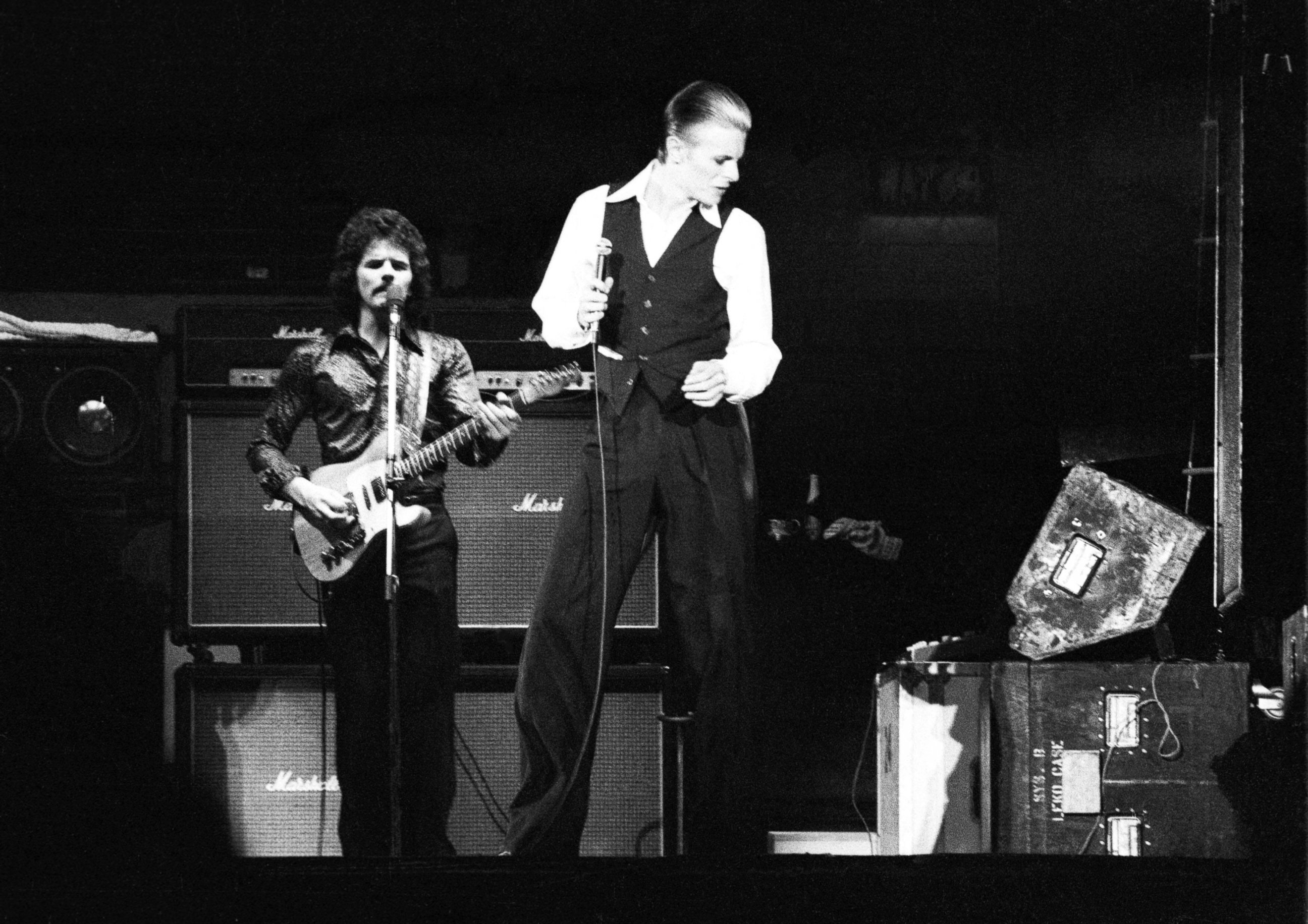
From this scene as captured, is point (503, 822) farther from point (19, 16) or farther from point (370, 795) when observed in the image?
point (19, 16)

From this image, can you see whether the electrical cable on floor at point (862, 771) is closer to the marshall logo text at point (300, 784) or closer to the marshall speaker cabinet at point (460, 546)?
the marshall speaker cabinet at point (460, 546)

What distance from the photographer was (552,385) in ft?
11.5

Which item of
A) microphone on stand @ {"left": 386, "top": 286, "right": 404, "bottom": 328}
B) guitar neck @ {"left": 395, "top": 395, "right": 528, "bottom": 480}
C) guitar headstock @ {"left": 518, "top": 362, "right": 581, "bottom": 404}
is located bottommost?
guitar neck @ {"left": 395, "top": 395, "right": 528, "bottom": 480}

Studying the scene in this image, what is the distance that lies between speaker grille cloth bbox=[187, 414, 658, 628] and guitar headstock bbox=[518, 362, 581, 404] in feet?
0.67

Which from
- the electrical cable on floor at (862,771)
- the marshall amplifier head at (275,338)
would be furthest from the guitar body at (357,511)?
the electrical cable on floor at (862,771)

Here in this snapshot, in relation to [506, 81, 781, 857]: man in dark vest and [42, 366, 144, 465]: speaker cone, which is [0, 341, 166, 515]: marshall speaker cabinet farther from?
[506, 81, 781, 857]: man in dark vest

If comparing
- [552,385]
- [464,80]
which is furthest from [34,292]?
[552,385]

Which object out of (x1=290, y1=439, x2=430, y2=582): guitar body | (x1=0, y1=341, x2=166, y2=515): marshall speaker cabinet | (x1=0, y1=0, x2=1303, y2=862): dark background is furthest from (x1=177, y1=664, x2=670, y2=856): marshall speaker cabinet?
(x1=0, y1=341, x2=166, y2=515): marshall speaker cabinet

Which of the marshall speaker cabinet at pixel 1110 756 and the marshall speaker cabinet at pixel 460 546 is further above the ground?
the marshall speaker cabinet at pixel 460 546

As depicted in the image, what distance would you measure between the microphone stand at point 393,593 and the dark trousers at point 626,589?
0.34m

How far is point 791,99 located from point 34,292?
2102mm

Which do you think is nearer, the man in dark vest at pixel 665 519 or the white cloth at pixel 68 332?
the man in dark vest at pixel 665 519

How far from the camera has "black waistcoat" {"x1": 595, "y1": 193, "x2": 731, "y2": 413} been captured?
3457mm

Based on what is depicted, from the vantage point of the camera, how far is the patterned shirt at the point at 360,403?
353 cm
